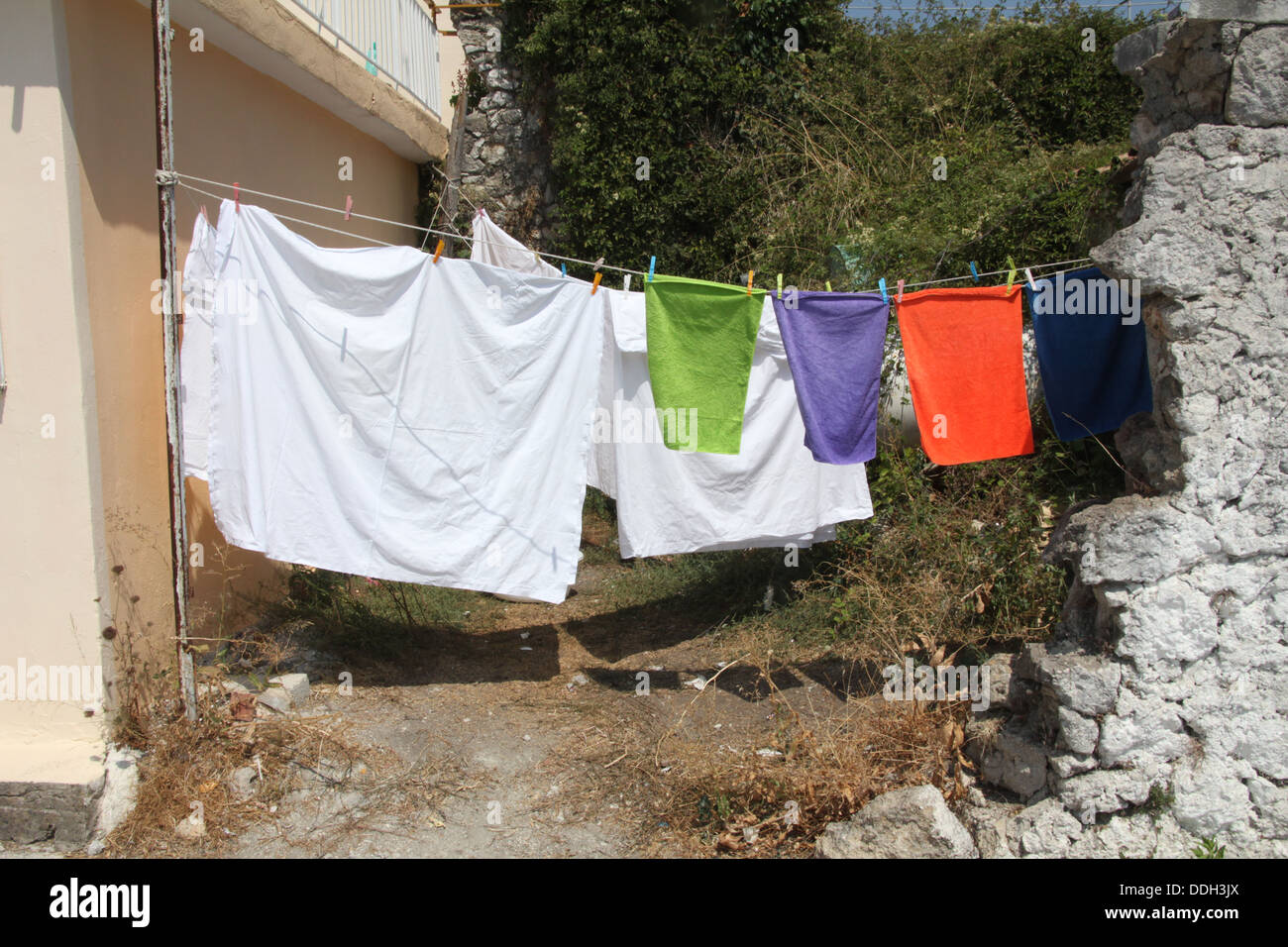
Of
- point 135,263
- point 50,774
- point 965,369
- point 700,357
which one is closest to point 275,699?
point 50,774

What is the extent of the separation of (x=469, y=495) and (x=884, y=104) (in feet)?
20.3

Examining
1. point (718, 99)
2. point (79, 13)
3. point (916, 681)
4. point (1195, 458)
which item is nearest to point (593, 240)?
point (718, 99)

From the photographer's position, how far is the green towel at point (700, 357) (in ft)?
13.1

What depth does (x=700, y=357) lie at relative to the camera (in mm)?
4047

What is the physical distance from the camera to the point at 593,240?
8.05 metres

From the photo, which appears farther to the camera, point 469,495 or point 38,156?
point 469,495

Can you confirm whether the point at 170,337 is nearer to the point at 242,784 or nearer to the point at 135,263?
the point at 135,263

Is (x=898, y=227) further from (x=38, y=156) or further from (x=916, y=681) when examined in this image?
(x=38, y=156)

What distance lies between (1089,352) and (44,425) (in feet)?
14.7

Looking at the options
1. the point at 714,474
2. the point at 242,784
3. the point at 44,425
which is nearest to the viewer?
the point at 44,425

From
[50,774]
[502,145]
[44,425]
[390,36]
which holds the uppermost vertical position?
[390,36]

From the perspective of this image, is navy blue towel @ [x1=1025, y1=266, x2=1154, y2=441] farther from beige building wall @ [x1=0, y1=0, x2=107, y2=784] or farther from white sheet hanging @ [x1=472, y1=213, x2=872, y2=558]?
beige building wall @ [x1=0, y1=0, x2=107, y2=784]

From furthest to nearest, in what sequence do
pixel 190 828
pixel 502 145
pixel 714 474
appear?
pixel 502 145 → pixel 714 474 → pixel 190 828

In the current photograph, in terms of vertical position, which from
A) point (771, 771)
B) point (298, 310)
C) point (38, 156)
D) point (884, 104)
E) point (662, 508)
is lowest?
point (771, 771)
